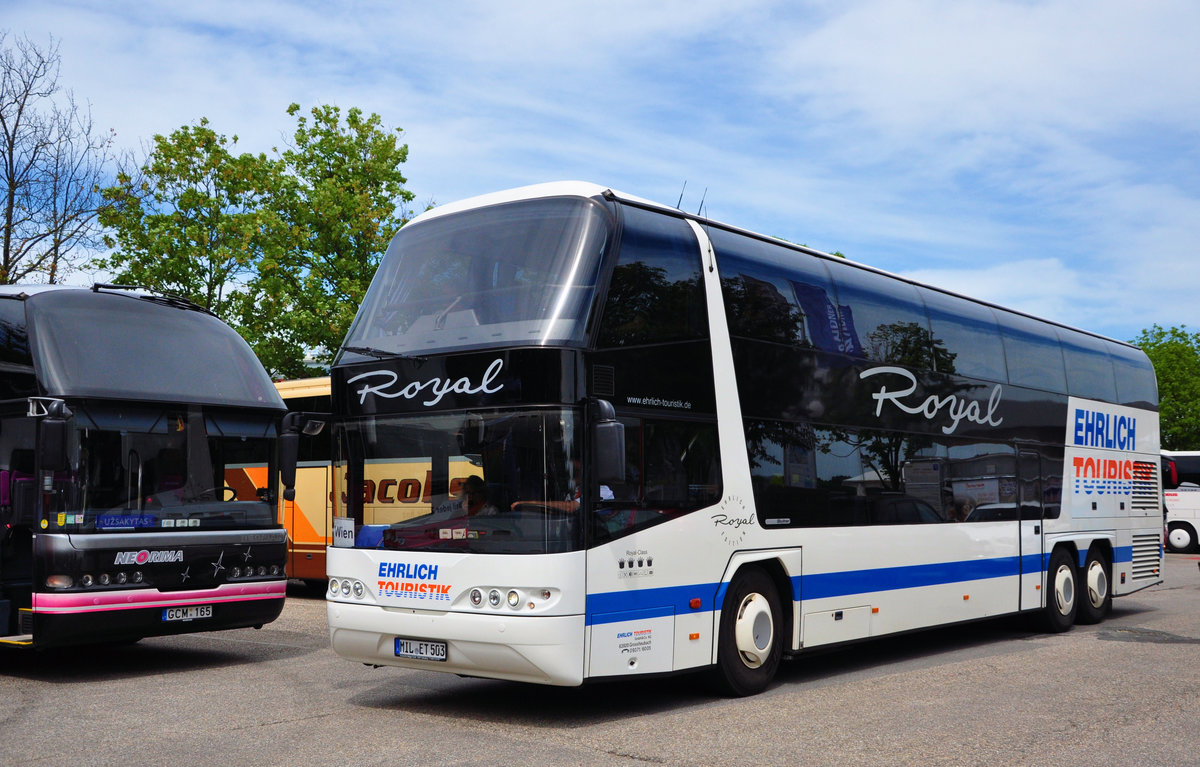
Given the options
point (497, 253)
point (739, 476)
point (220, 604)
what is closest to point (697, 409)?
point (739, 476)

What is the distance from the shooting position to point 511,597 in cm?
812

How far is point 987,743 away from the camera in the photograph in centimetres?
757

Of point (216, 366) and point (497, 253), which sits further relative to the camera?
point (216, 366)

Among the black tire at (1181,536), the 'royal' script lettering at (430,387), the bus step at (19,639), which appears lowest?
the black tire at (1181,536)

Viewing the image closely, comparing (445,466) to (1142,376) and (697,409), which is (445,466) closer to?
(697,409)

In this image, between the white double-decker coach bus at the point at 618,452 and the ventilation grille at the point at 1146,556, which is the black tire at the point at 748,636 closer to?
the white double-decker coach bus at the point at 618,452

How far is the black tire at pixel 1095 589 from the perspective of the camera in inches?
603

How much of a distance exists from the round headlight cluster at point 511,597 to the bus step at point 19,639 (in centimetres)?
455

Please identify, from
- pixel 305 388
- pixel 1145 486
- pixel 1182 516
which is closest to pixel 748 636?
pixel 1145 486

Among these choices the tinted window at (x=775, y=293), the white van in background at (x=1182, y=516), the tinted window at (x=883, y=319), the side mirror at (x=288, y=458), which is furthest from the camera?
the white van in background at (x=1182, y=516)

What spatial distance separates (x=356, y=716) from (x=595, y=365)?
310 centimetres

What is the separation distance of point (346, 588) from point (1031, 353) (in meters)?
9.38

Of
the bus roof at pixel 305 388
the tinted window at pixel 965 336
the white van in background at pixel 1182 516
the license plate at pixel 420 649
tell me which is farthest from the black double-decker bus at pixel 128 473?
the white van in background at pixel 1182 516

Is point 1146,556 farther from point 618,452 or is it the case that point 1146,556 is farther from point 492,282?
point 492,282
